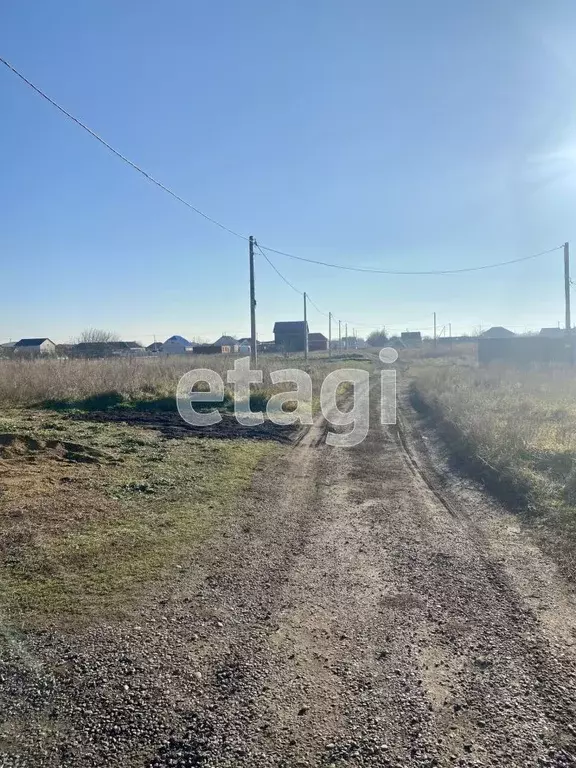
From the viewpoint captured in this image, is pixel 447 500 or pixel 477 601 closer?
pixel 477 601

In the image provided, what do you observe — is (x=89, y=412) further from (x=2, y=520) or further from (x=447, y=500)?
(x=447, y=500)

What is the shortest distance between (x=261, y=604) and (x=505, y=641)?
1749mm

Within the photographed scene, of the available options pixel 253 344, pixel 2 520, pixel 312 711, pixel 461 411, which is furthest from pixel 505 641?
pixel 253 344

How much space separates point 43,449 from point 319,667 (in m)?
7.15

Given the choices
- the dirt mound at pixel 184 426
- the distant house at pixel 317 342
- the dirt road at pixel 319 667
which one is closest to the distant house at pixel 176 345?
the distant house at pixel 317 342

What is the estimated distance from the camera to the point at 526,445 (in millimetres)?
9328

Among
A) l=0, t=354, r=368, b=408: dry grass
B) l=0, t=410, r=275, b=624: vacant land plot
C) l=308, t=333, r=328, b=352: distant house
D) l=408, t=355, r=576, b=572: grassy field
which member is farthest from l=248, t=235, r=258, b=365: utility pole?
l=308, t=333, r=328, b=352: distant house

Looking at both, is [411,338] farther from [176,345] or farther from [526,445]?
[526,445]

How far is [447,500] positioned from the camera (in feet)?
24.4

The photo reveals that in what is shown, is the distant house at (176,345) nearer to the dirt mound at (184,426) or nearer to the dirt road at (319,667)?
the dirt mound at (184,426)

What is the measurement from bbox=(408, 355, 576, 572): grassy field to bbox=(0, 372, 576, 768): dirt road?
55.6 inches

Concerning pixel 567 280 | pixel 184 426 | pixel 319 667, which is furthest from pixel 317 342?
pixel 319 667

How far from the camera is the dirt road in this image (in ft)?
8.36

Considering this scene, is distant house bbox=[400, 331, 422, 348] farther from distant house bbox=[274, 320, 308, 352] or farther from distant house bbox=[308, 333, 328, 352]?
distant house bbox=[274, 320, 308, 352]
